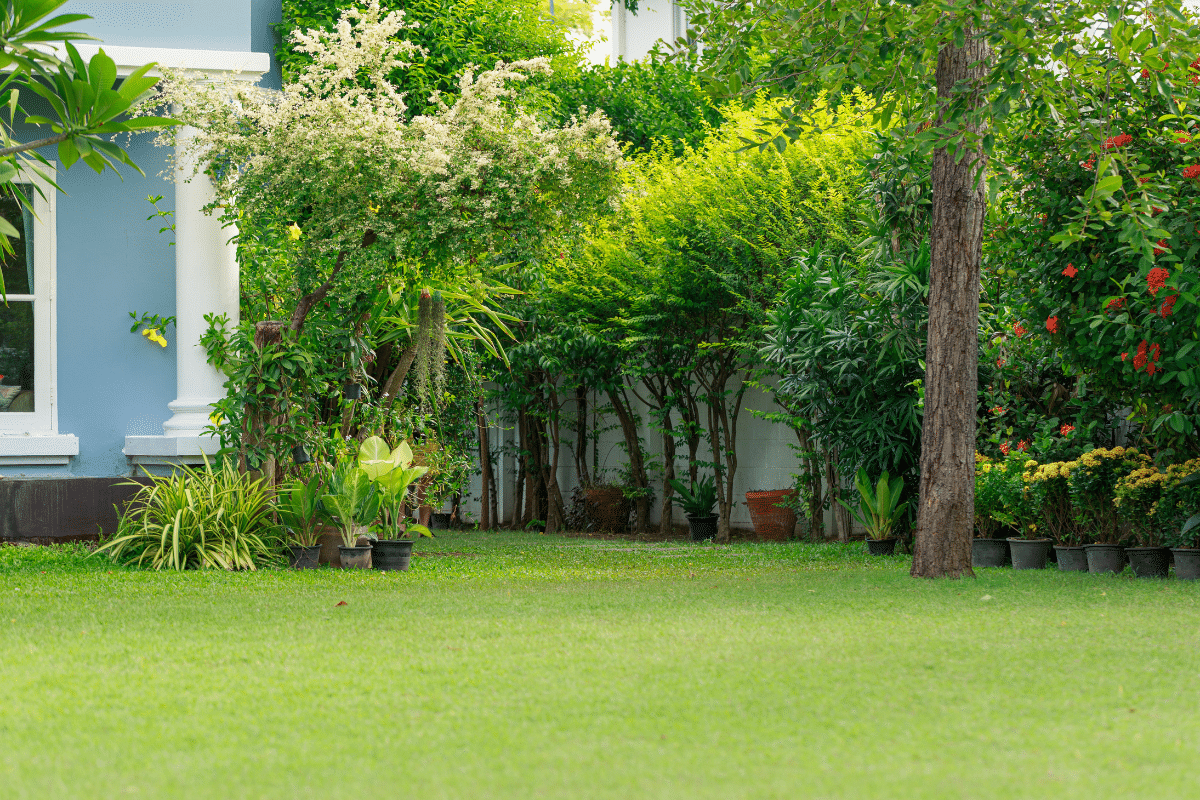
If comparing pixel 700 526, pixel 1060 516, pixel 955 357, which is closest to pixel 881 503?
Result: pixel 1060 516

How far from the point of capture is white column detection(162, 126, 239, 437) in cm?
765

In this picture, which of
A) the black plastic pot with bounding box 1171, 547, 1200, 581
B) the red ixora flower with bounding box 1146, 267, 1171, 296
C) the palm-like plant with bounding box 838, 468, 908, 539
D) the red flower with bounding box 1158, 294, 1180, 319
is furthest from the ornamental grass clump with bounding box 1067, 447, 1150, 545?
the palm-like plant with bounding box 838, 468, 908, 539

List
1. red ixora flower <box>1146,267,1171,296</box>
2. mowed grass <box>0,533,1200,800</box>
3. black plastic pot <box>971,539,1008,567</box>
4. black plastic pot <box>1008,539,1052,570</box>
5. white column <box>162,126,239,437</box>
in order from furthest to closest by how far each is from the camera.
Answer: white column <box>162,126,239,437</box>
black plastic pot <box>971,539,1008,567</box>
black plastic pot <box>1008,539,1052,570</box>
red ixora flower <box>1146,267,1171,296</box>
mowed grass <box>0,533,1200,800</box>

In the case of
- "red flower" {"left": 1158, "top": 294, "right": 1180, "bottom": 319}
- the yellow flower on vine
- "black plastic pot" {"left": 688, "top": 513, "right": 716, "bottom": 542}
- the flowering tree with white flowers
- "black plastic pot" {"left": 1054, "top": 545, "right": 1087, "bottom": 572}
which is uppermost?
the flowering tree with white flowers

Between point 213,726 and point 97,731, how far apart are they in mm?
274

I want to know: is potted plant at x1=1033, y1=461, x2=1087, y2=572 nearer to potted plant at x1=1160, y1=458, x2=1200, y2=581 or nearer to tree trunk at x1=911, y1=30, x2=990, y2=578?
potted plant at x1=1160, y1=458, x2=1200, y2=581

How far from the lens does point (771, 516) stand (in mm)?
10516

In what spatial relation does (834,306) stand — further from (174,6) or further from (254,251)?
(174,6)

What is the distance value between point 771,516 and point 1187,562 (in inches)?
183

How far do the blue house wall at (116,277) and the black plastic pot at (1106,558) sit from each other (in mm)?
6024

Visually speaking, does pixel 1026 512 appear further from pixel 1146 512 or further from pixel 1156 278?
pixel 1156 278

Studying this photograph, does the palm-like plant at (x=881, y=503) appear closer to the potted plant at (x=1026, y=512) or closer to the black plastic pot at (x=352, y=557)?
the potted plant at (x=1026, y=512)

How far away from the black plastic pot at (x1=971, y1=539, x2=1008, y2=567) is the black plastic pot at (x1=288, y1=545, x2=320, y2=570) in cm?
422

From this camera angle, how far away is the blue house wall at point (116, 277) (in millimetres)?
7684
